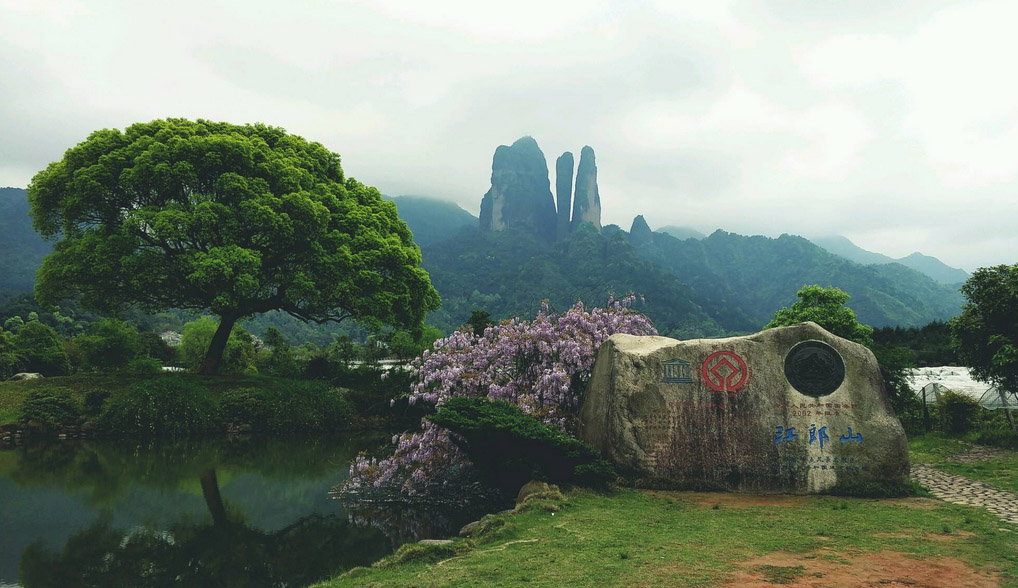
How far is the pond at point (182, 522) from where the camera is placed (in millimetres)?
6383

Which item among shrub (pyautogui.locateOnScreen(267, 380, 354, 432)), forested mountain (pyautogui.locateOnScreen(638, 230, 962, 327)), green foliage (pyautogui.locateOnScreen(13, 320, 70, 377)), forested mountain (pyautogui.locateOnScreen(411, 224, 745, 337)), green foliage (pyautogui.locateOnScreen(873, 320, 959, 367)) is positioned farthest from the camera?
forested mountain (pyautogui.locateOnScreen(638, 230, 962, 327))

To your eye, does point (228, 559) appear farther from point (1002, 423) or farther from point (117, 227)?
point (1002, 423)

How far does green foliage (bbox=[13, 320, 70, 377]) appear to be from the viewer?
24312 mm

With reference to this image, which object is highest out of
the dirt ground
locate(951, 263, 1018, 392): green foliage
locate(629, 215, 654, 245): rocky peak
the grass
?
locate(629, 215, 654, 245): rocky peak

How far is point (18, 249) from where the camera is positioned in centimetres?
9150

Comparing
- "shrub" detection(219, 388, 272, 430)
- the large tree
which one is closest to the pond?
"shrub" detection(219, 388, 272, 430)

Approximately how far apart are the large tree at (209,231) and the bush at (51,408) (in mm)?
3853

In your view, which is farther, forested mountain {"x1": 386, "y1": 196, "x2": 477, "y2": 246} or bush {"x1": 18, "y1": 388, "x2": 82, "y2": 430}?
forested mountain {"x1": 386, "y1": 196, "x2": 477, "y2": 246}

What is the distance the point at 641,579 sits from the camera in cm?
468

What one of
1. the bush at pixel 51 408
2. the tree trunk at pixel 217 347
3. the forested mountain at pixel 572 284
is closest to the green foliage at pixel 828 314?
the tree trunk at pixel 217 347

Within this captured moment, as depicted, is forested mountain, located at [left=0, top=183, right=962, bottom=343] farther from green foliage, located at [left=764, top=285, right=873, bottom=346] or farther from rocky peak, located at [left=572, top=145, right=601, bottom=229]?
green foliage, located at [left=764, top=285, right=873, bottom=346]

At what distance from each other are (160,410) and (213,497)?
8629 millimetres

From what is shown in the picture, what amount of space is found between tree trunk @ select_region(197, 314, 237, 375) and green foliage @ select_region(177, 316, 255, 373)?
820cm

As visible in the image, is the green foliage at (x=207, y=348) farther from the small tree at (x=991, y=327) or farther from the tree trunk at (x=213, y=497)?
the small tree at (x=991, y=327)
